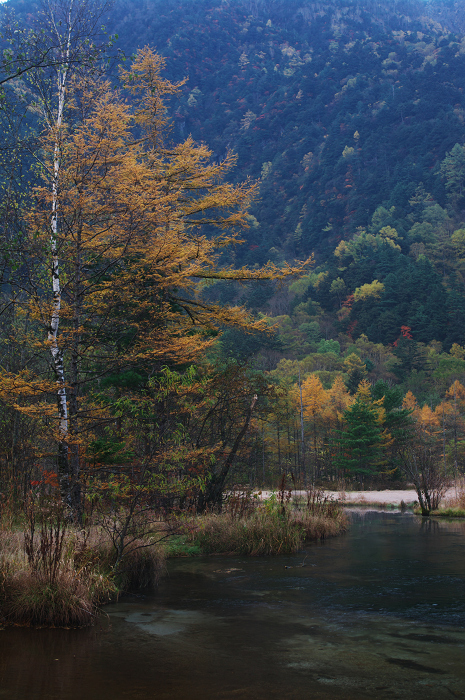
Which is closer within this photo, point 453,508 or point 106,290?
point 106,290

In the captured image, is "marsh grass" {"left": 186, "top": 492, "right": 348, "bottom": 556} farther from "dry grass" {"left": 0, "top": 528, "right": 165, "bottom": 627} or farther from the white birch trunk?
"dry grass" {"left": 0, "top": 528, "right": 165, "bottom": 627}

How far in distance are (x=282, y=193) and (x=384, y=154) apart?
89.8ft

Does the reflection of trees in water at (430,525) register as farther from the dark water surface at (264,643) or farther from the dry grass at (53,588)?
the dry grass at (53,588)

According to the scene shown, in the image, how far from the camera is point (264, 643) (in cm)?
645

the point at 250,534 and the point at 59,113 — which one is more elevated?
the point at 59,113

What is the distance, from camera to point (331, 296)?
96.7 metres

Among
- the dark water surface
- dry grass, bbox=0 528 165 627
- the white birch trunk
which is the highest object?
the white birch trunk

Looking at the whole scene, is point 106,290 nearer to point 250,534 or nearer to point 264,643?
point 250,534

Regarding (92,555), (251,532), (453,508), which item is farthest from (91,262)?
(453,508)

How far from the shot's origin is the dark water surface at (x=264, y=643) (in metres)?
5.14

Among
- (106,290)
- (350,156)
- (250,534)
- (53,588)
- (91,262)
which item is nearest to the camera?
(53,588)

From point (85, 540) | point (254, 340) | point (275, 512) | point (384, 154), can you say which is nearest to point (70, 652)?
point (85, 540)

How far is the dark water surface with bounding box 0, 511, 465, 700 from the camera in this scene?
5145mm

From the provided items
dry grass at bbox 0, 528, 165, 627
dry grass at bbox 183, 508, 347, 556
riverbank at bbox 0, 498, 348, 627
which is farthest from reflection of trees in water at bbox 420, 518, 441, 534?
dry grass at bbox 0, 528, 165, 627
